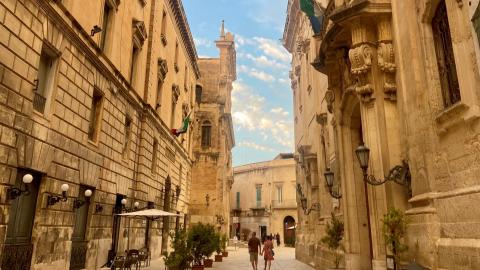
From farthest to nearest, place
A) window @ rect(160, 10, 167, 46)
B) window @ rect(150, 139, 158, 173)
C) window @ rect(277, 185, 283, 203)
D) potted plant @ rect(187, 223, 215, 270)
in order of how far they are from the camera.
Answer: window @ rect(277, 185, 283, 203) → window @ rect(160, 10, 167, 46) → window @ rect(150, 139, 158, 173) → potted plant @ rect(187, 223, 215, 270)

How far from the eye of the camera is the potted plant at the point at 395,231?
23.4 ft

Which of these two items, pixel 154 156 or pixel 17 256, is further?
pixel 154 156

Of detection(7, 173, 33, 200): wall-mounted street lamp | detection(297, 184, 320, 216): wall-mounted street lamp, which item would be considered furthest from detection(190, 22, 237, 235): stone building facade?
detection(7, 173, 33, 200): wall-mounted street lamp

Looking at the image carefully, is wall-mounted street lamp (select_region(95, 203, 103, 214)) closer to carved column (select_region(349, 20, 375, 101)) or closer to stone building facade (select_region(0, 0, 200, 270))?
stone building facade (select_region(0, 0, 200, 270))

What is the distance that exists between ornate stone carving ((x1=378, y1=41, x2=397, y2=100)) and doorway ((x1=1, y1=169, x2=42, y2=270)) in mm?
8984

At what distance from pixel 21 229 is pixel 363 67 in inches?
370

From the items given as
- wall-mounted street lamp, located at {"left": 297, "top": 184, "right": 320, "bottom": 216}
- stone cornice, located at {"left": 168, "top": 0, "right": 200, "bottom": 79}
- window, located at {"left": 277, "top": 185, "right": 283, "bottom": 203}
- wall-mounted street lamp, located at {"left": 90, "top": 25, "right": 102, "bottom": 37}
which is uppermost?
stone cornice, located at {"left": 168, "top": 0, "right": 200, "bottom": 79}

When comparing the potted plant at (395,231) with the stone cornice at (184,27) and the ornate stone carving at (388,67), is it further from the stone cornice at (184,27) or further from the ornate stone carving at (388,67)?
the stone cornice at (184,27)

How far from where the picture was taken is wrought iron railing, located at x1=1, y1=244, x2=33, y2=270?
27.9 ft

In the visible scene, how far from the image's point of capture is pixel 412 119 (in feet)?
24.9

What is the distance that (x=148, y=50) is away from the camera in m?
19.9

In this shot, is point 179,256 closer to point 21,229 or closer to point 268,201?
point 21,229

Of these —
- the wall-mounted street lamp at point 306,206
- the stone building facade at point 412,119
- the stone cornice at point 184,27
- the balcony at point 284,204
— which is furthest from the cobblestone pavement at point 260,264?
the balcony at point 284,204

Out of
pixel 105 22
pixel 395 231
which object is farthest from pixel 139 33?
pixel 395 231
